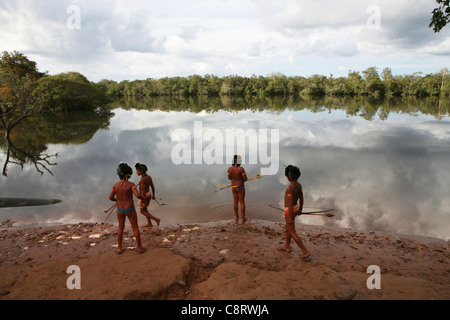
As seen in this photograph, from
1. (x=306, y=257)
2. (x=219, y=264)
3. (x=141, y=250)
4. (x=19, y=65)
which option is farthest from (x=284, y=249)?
(x=19, y=65)

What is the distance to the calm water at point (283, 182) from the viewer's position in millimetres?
9203

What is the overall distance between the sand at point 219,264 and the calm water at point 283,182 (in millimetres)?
1152

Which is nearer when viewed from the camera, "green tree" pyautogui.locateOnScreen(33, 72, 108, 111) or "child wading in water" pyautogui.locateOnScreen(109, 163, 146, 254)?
"child wading in water" pyautogui.locateOnScreen(109, 163, 146, 254)

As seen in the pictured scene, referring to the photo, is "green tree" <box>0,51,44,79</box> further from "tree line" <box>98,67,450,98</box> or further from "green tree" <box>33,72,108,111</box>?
"tree line" <box>98,67,450,98</box>

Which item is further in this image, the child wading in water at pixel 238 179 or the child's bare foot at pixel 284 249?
the child wading in water at pixel 238 179

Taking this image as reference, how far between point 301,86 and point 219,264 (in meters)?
115

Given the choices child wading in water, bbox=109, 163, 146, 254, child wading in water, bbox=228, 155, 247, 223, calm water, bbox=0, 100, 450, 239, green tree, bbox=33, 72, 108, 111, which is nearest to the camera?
child wading in water, bbox=109, 163, 146, 254

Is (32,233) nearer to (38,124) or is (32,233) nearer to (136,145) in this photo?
(136,145)

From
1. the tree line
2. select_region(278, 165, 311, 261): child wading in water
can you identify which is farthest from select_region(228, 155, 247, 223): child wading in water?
the tree line

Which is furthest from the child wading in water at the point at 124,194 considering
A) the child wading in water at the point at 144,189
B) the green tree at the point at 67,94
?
the green tree at the point at 67,94

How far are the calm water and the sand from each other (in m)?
1.15

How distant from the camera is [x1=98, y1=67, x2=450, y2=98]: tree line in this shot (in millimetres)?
86438

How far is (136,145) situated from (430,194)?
19.2m

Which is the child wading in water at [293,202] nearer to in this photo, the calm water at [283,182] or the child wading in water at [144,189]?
the calm water at [283,182]
